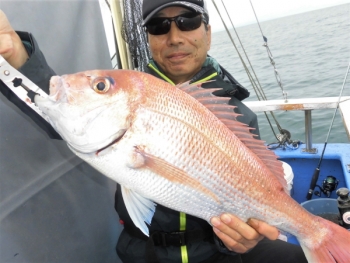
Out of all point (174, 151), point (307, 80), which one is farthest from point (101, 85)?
point (307, 80)

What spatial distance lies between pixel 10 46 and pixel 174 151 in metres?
0.86

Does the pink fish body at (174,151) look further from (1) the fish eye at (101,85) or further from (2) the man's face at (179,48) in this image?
(2) the man's face at (179,48)

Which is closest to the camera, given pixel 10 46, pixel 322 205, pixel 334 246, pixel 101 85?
pixel 101 85

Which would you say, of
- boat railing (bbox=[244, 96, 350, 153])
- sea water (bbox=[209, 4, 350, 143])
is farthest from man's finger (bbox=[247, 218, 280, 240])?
sea water (bbox=[209, 4, 350, 143])

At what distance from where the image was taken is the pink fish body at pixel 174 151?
1.12m

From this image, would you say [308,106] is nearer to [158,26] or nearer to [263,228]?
[158,26]

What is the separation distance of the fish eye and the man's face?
891mm

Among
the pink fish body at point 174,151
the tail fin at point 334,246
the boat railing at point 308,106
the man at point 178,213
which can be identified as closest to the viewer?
the pink fish body at point 174,151

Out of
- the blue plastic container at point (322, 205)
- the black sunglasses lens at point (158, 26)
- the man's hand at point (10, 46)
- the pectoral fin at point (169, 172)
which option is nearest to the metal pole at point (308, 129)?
the blue plastic container at point (322, 205)

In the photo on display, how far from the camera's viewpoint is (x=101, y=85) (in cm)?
115

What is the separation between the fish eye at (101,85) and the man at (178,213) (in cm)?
55

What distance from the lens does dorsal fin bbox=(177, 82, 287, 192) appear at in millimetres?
1390

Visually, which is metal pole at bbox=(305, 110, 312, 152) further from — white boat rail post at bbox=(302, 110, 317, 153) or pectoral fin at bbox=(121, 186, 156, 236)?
pectoral fin at bbox=(121, 186, 156, 236)

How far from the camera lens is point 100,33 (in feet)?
7.60
